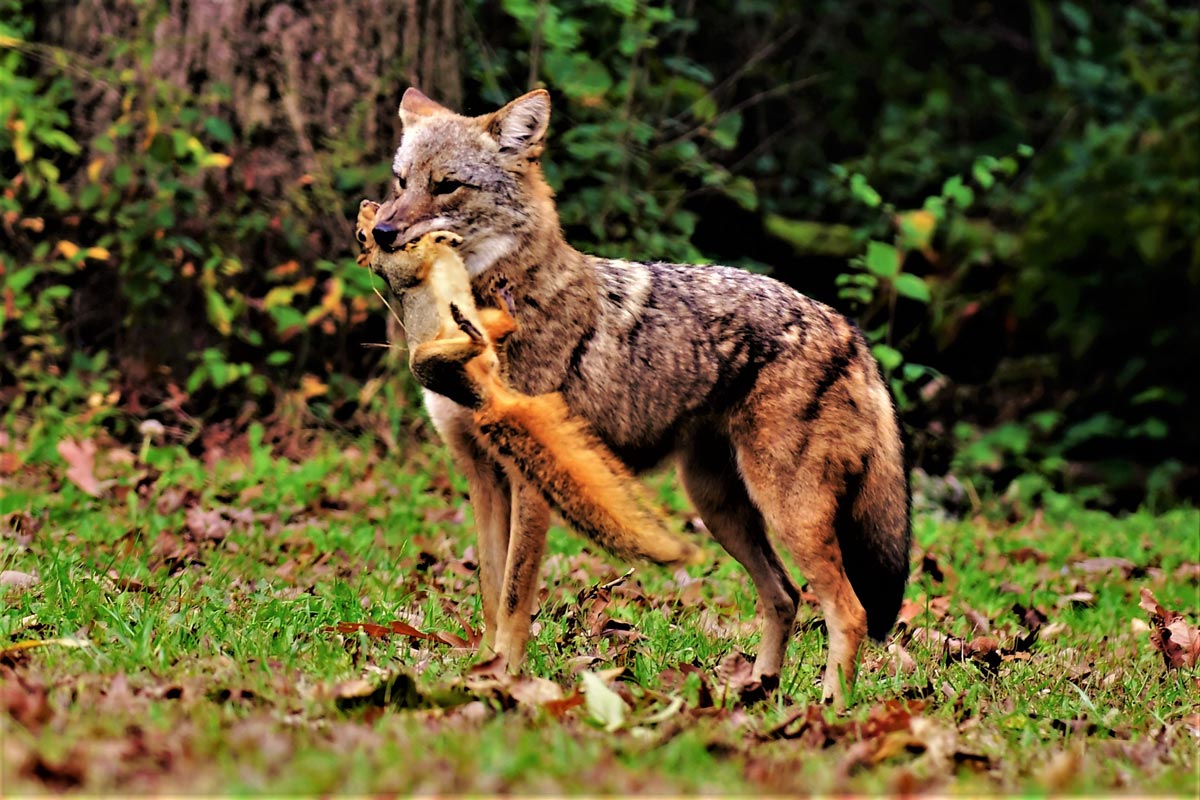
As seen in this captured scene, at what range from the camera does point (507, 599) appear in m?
4.43

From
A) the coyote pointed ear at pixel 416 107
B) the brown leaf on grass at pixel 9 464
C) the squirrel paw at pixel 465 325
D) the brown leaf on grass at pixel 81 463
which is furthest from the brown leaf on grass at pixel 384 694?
the brown leaf on grass at pixel 9 464

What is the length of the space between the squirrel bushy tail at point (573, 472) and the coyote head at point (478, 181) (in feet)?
3.15

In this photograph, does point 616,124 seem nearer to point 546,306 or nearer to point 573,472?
point 546,306

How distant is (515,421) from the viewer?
12.8 ft

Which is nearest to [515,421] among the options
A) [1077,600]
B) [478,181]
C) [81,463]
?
[478,181]

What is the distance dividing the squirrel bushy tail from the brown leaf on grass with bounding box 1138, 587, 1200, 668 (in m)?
2.36

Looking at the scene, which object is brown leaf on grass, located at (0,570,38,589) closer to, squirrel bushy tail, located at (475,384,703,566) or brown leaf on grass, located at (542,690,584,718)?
squirrel bushy tail, located at (475,384,703,566)

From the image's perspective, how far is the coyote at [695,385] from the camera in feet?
15.6

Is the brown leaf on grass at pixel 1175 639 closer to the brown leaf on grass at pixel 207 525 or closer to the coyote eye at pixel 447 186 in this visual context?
the coyote eye at pixel 447 186

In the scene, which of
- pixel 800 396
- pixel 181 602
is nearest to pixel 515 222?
pixel 800 396

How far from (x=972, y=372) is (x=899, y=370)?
1.35 m

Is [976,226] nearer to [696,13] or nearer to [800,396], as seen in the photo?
[696,13]

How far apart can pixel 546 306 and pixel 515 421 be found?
38.2 inches

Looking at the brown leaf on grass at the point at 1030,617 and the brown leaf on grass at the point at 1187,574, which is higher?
the brown leaf on grass at the point at 1030,617
